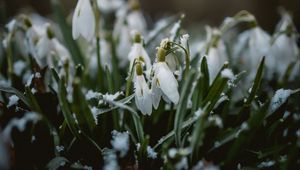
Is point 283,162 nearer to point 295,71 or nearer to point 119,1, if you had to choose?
point 295,71

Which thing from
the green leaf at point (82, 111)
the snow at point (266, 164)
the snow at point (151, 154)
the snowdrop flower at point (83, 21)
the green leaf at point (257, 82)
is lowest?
the snow at point (266, 164)

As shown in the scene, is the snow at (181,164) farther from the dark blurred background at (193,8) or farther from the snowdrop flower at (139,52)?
the dark blurred background at (193,8)

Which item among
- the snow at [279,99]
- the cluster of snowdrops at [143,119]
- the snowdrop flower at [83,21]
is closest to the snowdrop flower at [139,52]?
the cluster of snowdrops at [143,119]

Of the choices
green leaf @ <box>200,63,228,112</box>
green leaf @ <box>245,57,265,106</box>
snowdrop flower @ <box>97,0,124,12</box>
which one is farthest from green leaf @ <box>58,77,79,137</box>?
snowdrop flower @ <box>97,0,124,12</box>

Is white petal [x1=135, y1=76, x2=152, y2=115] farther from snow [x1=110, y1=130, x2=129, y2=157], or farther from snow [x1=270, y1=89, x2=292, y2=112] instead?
snow [x1=270, y1=89, x2=292, y2=112]

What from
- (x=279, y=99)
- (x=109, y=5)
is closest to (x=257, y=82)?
(x=279, y=99)

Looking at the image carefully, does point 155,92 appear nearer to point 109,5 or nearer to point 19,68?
point 19,68

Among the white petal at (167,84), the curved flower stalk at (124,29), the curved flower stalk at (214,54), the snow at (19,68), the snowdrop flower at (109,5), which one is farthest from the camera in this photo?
the snowdrop flower at (109,5)

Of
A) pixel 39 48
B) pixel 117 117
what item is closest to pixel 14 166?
pixel 117 117

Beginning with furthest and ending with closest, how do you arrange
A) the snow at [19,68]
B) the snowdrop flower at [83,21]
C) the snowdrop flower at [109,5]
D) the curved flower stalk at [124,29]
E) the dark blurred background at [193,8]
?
the dark blurred background at [193,8], the snowdrop flower at [109,5], the curved flower stalk at [124,29], the snow at [19,68], the snowdrop flower at [83,21]

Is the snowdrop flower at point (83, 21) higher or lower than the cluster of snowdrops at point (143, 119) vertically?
higher
